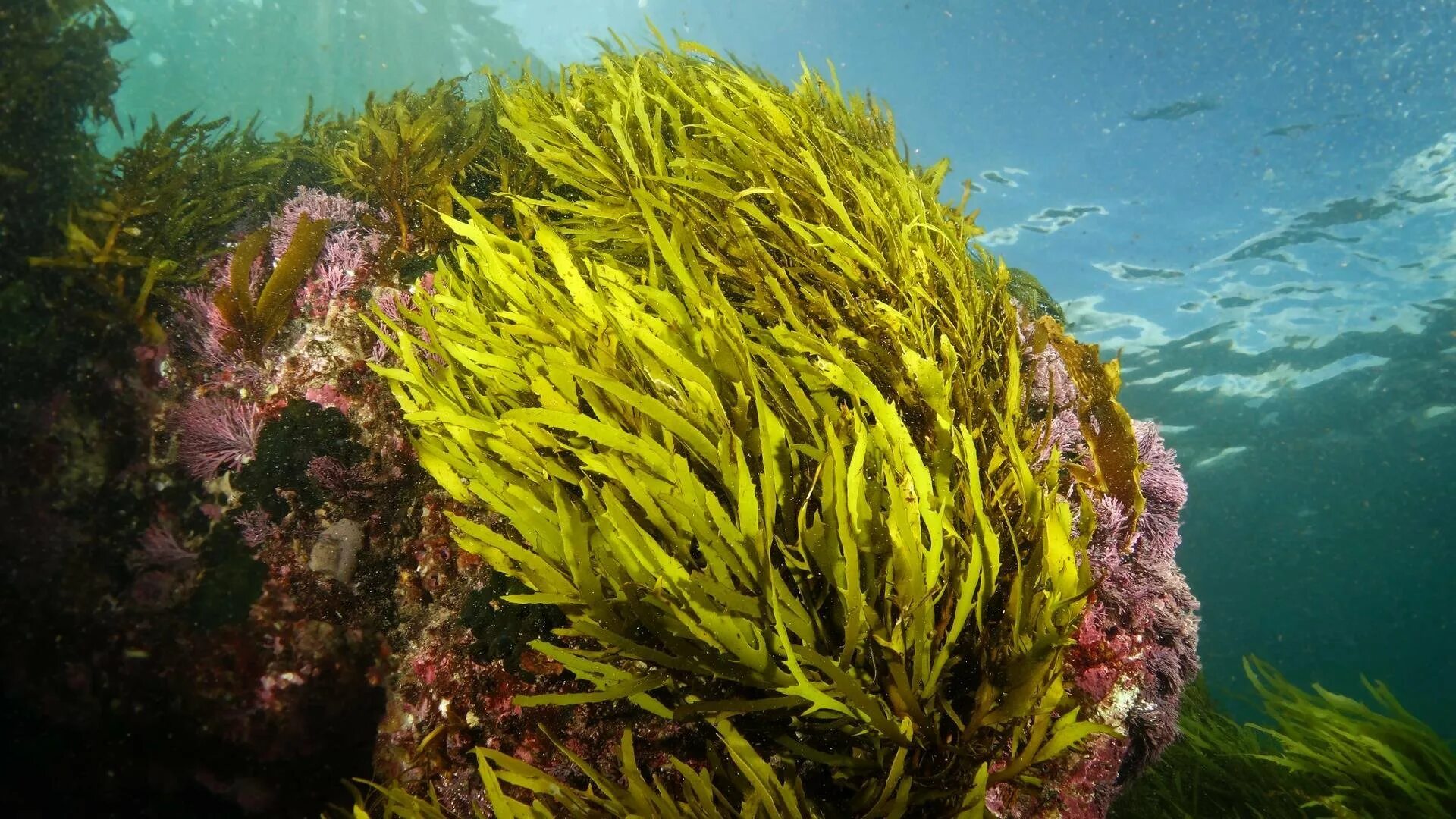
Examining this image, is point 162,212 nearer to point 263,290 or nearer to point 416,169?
point 263,290

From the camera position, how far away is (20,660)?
2473mm

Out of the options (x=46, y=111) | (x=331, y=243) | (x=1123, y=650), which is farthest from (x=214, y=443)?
(x=1123, y=650)

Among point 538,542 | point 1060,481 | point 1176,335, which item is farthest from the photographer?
point 1176,335

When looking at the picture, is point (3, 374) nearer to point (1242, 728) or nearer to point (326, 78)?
point (1242, 728)

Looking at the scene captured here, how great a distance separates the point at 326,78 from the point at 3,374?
39.9 metres

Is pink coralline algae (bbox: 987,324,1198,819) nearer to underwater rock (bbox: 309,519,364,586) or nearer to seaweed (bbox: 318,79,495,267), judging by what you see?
underwater rock (bbox: 309,519,364,586)

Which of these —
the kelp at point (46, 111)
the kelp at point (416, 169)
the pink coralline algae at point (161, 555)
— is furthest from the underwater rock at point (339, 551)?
the kelp at point (46, 111)

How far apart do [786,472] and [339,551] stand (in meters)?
2.06

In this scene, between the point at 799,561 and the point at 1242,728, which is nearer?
the point at 799,561

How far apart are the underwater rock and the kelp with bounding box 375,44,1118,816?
734 millimetres

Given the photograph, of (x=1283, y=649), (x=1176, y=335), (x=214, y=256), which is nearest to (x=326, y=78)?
(x=214, y=256)

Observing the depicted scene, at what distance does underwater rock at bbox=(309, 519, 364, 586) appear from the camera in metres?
2.45

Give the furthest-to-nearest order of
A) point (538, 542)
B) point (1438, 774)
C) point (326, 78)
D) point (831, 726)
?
1. point (326, 78)
2. point (1438, 774)
3. point (538, 542)
4. point (831, 726)

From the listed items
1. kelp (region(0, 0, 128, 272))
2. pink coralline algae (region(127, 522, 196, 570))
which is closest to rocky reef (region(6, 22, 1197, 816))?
pink coralline algae (region(127, 522, 196, 570))
